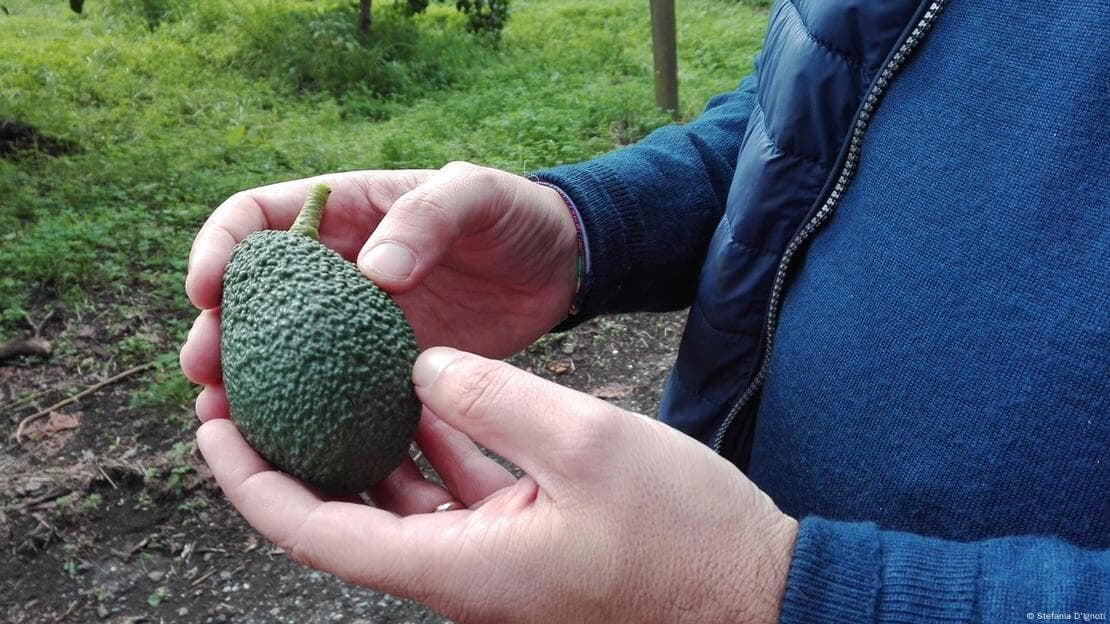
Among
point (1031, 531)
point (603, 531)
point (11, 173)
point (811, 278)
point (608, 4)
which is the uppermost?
point (811, 278)

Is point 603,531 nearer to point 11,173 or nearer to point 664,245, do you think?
point 664,245

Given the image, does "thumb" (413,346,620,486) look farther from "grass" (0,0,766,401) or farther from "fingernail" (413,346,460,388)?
"grass" (0,0,766,401)

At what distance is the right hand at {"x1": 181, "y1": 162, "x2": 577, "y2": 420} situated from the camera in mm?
1874

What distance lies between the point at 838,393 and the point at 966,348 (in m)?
0.25

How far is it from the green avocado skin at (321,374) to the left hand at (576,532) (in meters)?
0.19

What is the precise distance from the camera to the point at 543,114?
23.7 ft

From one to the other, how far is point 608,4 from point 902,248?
10.8 m

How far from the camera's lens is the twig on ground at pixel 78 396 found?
11.9 ft

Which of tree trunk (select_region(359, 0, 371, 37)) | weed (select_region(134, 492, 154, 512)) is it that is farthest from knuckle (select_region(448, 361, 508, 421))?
tree trunk (select_region(359, 0, 371, 37))

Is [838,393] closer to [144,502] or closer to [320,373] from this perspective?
[320,373]

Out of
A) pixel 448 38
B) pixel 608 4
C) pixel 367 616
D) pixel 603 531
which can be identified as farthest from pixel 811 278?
pixel 608 4

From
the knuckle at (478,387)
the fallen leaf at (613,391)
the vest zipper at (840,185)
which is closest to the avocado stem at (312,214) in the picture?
the knuckle at (478,387)

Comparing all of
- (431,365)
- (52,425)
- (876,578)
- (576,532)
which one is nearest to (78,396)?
(52,425)

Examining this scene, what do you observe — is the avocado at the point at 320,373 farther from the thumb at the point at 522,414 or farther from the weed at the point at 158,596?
the weed at the point at 158,596
